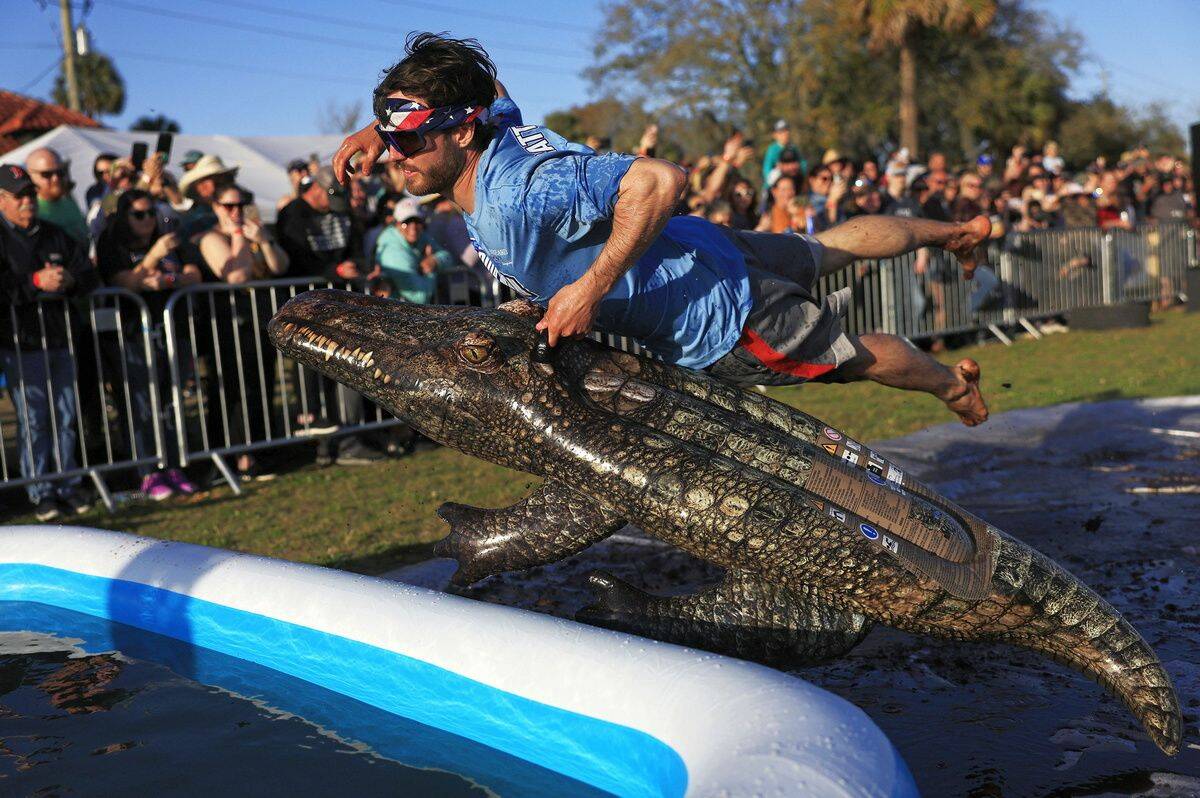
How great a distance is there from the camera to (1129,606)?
3.79 metres

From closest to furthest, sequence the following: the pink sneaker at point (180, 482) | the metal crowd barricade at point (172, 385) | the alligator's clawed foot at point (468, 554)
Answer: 1. the alligator's clawed foot at point (468, 554)
2. the metal crowd barricade at point (172, 385)
3. the pink sneaker at point (180, 482)

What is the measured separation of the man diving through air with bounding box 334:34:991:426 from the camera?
297cm

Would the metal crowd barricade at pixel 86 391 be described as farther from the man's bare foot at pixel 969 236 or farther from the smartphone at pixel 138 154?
the man's bare foot at pixel 969 236

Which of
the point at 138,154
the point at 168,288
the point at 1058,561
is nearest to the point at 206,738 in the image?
the point at 1058,561

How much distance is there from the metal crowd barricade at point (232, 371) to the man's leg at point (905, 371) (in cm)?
471

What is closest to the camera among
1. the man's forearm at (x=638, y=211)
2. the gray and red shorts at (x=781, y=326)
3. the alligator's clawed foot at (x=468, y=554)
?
the man's forearm at (x=638, y=211)

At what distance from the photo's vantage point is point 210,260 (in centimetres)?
771

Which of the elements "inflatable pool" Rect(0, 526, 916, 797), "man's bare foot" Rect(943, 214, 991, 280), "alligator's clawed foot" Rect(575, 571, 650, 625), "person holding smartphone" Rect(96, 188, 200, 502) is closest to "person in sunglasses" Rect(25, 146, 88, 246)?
"person holding smartphone" Rect(96, 188, 200, 502)

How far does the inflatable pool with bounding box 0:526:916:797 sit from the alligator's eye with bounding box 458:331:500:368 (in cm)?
68

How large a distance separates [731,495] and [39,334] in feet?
17.9

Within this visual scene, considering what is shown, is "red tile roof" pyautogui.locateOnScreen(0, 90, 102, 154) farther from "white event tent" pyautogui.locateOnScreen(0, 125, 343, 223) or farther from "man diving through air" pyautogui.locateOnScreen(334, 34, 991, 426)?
"man diving through air" pyautogui.locateOnScreen(334, 34, 991, 426)

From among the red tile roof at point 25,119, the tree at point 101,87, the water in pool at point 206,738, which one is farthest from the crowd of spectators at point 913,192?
the tree at point 101,87

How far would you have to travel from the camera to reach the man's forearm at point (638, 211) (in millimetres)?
2859

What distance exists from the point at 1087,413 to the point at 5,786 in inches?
271
